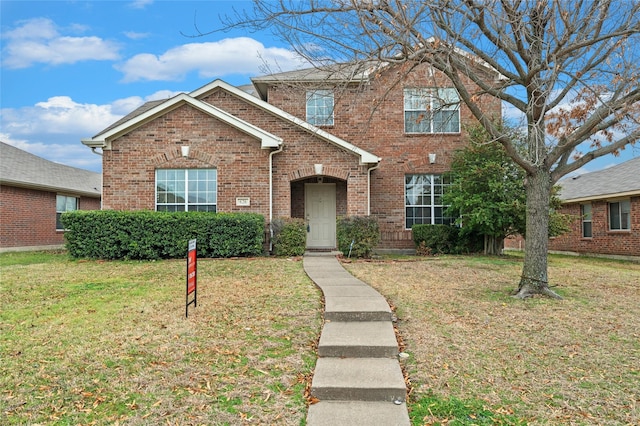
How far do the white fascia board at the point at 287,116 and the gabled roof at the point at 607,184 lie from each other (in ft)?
26.4

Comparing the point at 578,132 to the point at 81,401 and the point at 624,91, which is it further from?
the point at 81,401

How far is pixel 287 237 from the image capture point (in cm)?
1348

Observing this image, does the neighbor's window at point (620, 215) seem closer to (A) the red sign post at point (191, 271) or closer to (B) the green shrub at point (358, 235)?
(B) the green shrub at point (358, 235)

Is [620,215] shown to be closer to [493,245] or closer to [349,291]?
[493,245]

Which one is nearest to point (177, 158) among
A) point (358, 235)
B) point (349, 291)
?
point (358, 235)

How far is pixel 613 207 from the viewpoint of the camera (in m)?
18.9

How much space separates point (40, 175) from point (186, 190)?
34.9 feet

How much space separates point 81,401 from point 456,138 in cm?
1516

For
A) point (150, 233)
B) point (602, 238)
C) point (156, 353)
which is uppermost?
point (150, 233)

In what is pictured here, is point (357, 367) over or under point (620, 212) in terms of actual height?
under

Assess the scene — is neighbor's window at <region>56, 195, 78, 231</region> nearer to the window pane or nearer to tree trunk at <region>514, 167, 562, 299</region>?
tree trunk at <region>514, 167, 562, 299</region>

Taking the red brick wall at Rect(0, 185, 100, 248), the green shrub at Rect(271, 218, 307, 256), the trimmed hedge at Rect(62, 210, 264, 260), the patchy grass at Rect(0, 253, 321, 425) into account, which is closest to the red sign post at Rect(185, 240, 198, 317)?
the patchy grass at Rect(0, 253, 321, 425)

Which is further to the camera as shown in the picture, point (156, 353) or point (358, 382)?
point (156, 353)

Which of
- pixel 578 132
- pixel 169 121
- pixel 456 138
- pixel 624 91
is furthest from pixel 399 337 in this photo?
pixel 456 138
